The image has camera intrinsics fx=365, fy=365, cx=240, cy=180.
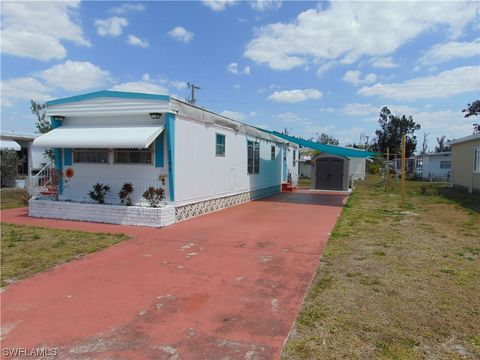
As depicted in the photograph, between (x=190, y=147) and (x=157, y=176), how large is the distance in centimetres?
128

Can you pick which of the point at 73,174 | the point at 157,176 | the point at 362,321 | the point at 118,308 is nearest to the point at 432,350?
the point at 362,321

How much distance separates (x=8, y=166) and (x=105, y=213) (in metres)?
11.6

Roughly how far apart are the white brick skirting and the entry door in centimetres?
1451

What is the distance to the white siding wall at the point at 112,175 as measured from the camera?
9.34m

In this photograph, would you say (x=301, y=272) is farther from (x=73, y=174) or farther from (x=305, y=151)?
(x=305, y=151)

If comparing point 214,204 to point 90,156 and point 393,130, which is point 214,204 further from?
point 393,130

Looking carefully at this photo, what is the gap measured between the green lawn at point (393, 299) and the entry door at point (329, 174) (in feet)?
43.9

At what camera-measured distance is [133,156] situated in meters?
9.55

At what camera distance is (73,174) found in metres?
10.3

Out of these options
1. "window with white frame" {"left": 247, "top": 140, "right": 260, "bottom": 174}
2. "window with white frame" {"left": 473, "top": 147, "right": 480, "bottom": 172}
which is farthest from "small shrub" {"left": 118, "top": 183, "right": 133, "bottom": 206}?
"window with white frame" {"left": 473, "top": 147, "right": 480, "bottom": 172}

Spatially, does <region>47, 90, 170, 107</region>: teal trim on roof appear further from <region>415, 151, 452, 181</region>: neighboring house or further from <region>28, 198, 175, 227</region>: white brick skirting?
<region>415, 151, 452, 181</region>: neighboring house

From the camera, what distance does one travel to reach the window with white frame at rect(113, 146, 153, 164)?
9407mm

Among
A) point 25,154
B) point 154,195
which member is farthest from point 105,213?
point 25,154

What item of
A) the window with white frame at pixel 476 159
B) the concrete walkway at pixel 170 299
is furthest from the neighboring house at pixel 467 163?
the concrete walkway at pixel 170 299
